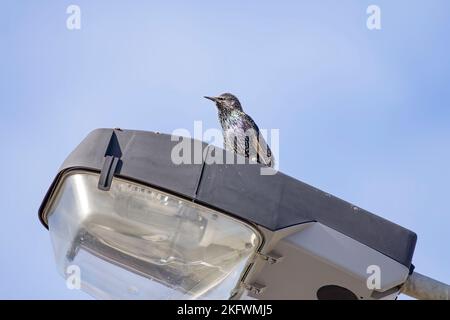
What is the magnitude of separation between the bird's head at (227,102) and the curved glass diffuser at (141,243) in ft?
17.7

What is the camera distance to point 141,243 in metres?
2.01

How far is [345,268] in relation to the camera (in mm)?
1961

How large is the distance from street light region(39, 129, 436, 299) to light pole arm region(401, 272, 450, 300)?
0.03 m

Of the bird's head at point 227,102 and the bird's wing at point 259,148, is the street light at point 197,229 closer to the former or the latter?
the bird's wing at point 259,148

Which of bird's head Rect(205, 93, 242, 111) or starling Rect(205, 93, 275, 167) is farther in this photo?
bird's head Rect(205, 93, 242, 111)

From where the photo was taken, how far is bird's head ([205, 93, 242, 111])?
740cm

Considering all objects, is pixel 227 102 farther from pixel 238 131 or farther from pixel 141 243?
pixel 141 243

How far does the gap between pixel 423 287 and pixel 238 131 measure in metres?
5.09

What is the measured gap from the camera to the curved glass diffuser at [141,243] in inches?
76.5

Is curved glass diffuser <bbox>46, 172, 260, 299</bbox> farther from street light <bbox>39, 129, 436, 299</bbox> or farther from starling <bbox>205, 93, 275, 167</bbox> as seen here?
starling <bbox>205, 93, 275, 167</bbox>

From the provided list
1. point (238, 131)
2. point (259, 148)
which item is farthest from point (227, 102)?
point (259, 148)

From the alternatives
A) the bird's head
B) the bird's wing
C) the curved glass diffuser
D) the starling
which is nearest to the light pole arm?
the curved glass diffuser
